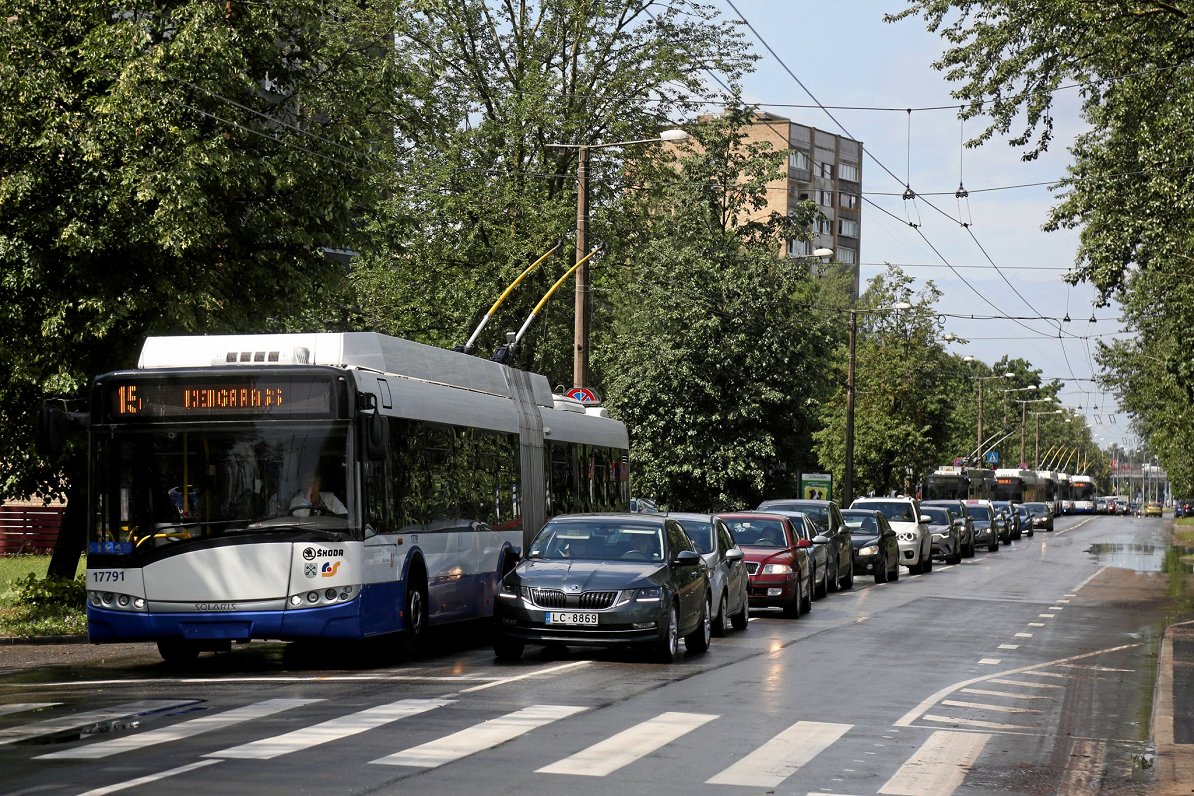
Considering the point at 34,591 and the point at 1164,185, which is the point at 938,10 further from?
the point at 34,591

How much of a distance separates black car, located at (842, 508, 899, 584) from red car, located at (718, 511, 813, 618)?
303 inches

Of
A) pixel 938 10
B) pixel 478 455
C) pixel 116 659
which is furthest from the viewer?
pixel 938 10

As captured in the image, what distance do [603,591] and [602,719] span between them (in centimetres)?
462

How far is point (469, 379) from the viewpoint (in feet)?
68.4

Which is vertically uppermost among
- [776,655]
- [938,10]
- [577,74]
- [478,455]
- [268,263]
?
[577,74]

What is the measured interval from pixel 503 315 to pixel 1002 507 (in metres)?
33.4

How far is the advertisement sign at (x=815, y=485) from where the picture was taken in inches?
1918

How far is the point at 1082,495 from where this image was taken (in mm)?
141750

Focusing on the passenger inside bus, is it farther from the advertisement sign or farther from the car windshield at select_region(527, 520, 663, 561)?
the advertisement sign

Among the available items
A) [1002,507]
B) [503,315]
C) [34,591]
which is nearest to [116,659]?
[34,591]

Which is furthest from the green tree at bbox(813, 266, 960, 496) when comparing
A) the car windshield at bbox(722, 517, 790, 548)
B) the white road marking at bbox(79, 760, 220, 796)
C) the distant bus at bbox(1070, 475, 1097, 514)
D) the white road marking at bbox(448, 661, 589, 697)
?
the distant bus at bbox(1070, 475, 1097, 514)

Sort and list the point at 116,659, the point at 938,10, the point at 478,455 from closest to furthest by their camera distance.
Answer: the point at 116,659 < the point at 478,455 < the point at 938,10

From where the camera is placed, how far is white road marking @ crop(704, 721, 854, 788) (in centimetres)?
945

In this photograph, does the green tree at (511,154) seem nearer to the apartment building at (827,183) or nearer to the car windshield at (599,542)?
the car windshield at (599,542)
